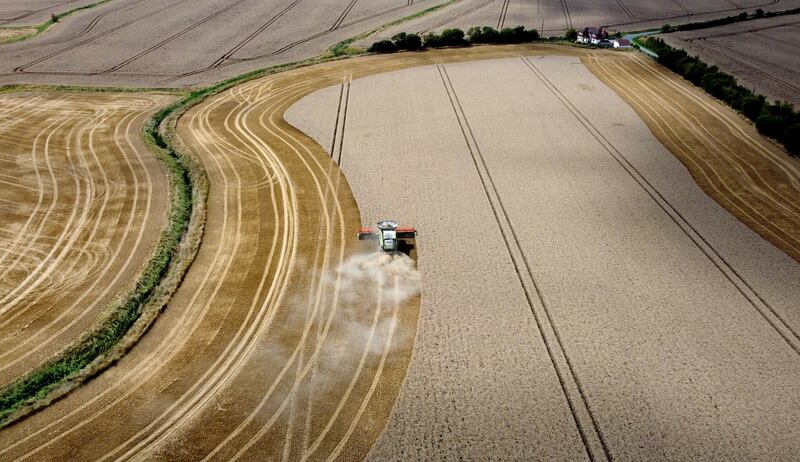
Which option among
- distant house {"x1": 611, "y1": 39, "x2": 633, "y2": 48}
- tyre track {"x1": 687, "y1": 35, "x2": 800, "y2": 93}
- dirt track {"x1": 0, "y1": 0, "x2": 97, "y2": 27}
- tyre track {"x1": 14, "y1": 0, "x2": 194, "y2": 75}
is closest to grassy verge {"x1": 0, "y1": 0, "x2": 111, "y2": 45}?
dirt track {"x1": 0, "y1": 0, "x2": 97, "y2": 27}

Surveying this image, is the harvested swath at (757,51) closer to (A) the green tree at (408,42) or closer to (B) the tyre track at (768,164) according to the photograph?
(B) the tyre track at (768,164)

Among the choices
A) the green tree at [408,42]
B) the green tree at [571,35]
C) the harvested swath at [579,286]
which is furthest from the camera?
the green tree at [571,35]

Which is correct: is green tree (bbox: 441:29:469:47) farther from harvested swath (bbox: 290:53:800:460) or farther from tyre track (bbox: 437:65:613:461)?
tyre track (bbox: 437:65:613:461)

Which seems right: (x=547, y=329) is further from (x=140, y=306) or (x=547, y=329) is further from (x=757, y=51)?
(x=757, y=51)

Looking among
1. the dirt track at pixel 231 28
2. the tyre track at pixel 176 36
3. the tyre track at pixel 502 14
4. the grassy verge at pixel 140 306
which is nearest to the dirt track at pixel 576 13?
the tyre track at pixel 502 14

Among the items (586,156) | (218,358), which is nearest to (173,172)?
(218,358)

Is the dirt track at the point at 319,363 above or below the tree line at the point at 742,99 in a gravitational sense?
below

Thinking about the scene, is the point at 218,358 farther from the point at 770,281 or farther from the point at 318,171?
the point at 770,281
